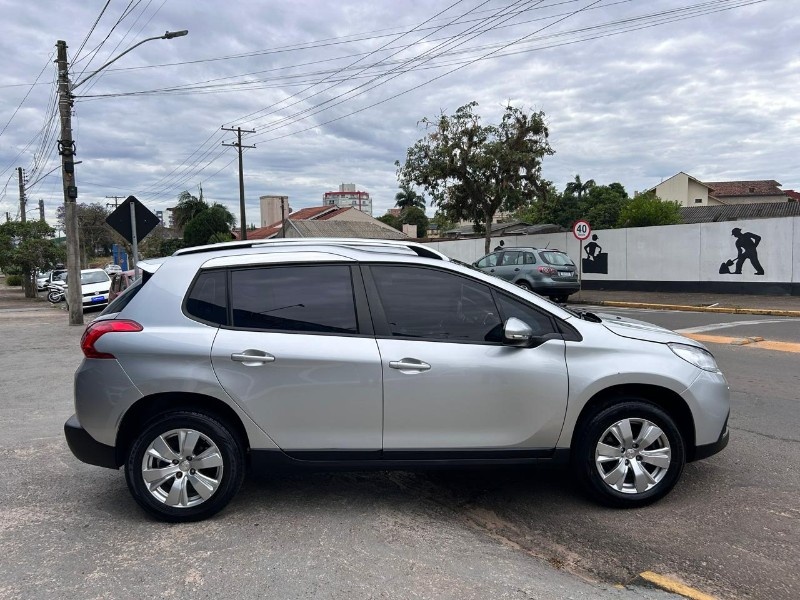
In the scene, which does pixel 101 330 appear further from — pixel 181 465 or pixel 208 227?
pixel 208 227

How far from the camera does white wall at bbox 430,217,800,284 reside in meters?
18.2

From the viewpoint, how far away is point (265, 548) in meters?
3.47

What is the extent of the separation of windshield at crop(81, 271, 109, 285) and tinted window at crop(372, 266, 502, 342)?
861 inches

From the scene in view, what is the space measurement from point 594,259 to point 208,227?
49.4m

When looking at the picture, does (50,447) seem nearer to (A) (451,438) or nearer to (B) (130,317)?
(B) (130,317)

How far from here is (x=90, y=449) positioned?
3.90 metres

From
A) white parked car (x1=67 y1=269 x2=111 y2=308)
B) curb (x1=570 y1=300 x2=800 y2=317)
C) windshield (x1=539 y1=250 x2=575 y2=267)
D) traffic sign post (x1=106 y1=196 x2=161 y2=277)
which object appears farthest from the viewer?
white parked car (x1=67 y1=269 x2=111 y2=308)

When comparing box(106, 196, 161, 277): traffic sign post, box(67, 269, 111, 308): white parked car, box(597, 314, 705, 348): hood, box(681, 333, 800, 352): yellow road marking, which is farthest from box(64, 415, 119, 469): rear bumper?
box(67, 269, 111, 308): white parked car

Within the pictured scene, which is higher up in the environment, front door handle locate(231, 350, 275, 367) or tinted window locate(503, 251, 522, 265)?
tinted window locate(503, 251, 522, 265)

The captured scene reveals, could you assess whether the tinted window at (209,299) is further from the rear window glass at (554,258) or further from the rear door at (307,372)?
the rear window glass at (554,258)

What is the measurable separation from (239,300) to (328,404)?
2.91 ft

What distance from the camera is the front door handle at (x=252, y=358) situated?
3.75 meters

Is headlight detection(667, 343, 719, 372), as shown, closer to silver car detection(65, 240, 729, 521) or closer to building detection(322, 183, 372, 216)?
silver car detection(65, 240, 729, 521)

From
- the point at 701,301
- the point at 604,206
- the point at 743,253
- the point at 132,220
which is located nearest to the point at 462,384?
the point at 132,220
